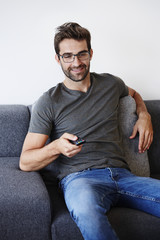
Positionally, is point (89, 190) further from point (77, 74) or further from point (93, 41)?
point (93, 41)

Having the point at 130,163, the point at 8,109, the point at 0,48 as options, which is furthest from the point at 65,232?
the point at 0,48

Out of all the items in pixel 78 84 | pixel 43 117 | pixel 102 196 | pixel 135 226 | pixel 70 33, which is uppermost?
pixel 70 33

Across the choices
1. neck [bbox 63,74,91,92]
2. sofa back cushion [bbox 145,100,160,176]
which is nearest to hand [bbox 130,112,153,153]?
sofa back cushion [bbox 145,100,160,176]

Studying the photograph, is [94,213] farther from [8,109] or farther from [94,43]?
[94,43]

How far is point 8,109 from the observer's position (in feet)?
6.84

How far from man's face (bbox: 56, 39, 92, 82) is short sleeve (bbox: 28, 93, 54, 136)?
189 millimetres

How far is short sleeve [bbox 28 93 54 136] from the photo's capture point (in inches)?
68.7

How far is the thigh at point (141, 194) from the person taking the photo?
5.00 ft

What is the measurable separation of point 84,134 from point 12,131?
0.51 metres

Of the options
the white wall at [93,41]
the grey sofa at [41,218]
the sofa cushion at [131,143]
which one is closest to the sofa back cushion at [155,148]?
the sofa cushion at [131,143]

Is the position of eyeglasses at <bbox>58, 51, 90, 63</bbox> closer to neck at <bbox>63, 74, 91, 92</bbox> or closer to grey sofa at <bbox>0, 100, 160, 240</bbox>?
neck at <bbox>63, 74, 91, 92</bbox>

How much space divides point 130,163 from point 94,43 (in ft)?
3.12

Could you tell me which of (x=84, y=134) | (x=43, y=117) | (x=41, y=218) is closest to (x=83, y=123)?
(x=84, y=134)

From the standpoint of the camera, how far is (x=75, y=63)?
1807 millimetres
